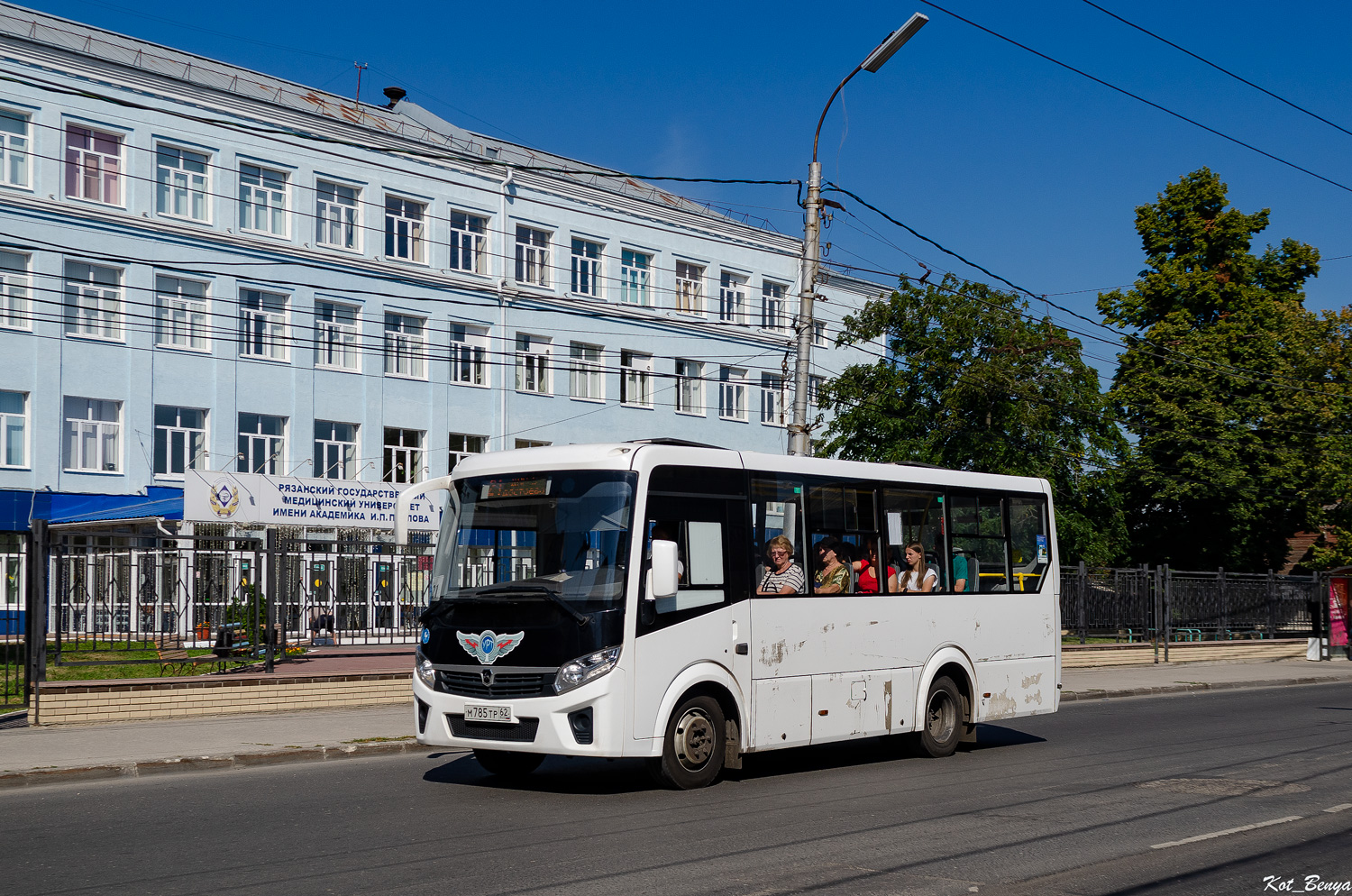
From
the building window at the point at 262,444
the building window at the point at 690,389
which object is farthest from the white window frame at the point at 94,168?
the building window at the point at 690,389

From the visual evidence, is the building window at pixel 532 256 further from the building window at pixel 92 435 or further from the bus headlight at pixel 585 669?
the bus headlight at pixel 585 669

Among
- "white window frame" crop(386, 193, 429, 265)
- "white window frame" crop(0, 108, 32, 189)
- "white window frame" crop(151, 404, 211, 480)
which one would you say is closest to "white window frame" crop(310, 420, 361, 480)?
"white window frame" crop(151, 404, 211, 480)

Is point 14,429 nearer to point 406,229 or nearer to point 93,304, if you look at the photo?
point 93,304

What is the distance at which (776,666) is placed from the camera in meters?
11.7

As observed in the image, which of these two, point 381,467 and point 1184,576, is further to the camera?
point 381,467

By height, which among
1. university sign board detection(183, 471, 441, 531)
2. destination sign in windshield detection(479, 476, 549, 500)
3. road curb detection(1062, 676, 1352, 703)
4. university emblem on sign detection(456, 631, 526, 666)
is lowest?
road curb detection(1062, 676, 1352, 703)

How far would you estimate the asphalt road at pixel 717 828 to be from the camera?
727 cm

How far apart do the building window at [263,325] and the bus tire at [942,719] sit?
2966 cm

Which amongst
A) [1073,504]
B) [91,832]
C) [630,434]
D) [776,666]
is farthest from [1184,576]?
[91,832]

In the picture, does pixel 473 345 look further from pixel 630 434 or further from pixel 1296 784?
pixel 1296 784

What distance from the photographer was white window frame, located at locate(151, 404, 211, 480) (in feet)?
122

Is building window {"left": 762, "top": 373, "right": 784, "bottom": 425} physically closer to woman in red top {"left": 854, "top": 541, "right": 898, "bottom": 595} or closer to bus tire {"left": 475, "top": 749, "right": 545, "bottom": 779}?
woman in red top {"left": 854, "top": 541, "right": 898, "bottom": 595}

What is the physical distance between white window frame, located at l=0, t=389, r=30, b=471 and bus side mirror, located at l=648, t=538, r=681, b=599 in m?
29.5

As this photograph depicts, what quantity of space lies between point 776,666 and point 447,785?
291cm
